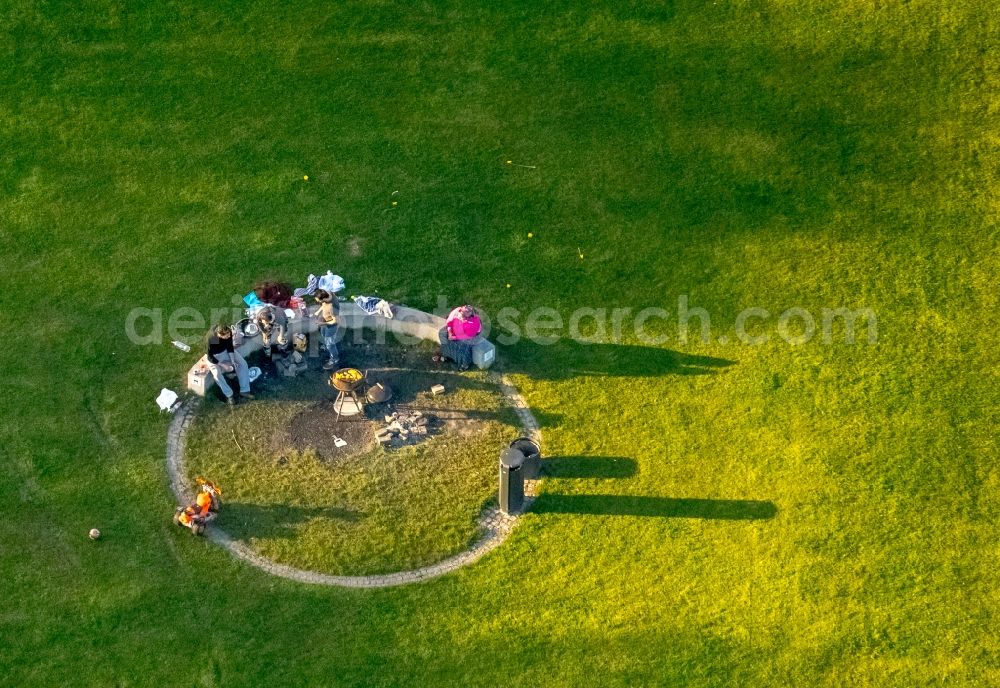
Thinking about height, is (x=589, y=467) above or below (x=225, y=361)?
below

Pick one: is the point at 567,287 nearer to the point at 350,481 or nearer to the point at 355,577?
the point at 350,481

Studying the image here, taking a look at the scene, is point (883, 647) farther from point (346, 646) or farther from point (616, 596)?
point (346, 646)

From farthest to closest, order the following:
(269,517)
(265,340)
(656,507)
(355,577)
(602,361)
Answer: (602,361) < (265,340) < (656,507) < (269,517) < (355,577)

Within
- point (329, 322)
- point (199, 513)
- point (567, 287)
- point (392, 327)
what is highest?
point (567, 287)

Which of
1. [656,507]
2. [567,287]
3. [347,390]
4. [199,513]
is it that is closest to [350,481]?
[347,390]

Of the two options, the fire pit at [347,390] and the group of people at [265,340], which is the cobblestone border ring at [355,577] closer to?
the group of people at [265,340]

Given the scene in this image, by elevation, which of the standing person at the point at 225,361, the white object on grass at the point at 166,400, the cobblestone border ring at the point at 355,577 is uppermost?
the standing person at the point at 225,361

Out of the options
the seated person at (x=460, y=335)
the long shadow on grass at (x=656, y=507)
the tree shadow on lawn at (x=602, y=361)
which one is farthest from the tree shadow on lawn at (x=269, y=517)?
the tree shadow on lawn at (x=602, y=361)

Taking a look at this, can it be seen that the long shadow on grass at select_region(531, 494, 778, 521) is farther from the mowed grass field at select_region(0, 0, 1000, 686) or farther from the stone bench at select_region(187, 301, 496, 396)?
the stone bench at select_region(187, 301, 496, 396)
